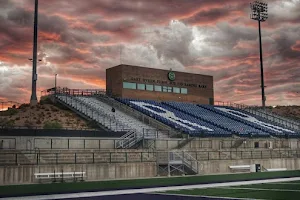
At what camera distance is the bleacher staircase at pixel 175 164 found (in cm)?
2952

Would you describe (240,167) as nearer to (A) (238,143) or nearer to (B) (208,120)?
(A) (238,143)

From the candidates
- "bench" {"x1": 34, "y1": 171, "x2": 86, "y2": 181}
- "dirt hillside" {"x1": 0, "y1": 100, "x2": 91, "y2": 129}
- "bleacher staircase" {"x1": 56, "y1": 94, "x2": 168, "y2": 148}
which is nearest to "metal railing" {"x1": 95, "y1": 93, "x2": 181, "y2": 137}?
"bleacher staircase" {"x1": 56, "y1": 94, "x2": 168, "y2": 148}

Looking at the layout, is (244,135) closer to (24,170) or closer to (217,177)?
(217,177)

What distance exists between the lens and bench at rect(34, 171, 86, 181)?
76.1 feet

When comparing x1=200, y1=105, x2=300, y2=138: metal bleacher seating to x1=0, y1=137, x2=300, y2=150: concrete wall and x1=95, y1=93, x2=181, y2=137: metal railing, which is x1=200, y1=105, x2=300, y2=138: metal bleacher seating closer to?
x1=0, y1=137, x2=300, y2=150: concrete wall

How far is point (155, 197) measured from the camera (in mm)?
16516

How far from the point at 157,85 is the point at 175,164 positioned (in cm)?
Result: 3062

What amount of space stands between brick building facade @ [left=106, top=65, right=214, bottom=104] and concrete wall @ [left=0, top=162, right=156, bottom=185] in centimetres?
2955

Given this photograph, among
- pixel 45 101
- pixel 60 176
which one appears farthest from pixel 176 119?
pixel 60 176

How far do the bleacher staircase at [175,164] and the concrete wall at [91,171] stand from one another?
1886 mm

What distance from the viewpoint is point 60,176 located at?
940 inches

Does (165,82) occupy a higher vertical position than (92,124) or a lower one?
higher

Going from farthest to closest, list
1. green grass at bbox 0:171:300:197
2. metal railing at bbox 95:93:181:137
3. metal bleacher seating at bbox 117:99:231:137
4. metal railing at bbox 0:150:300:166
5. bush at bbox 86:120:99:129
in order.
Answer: metal bleacher seating at bbox 117:99:231:137, metal railing at bbox 95:93:181:137, bush at bbox 86:120:99:129, metal railing at bbox 0:150:300:166, green grass at bbox 0:171:300:197

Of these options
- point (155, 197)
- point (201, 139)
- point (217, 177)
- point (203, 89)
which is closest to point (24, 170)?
point (155, 197)
